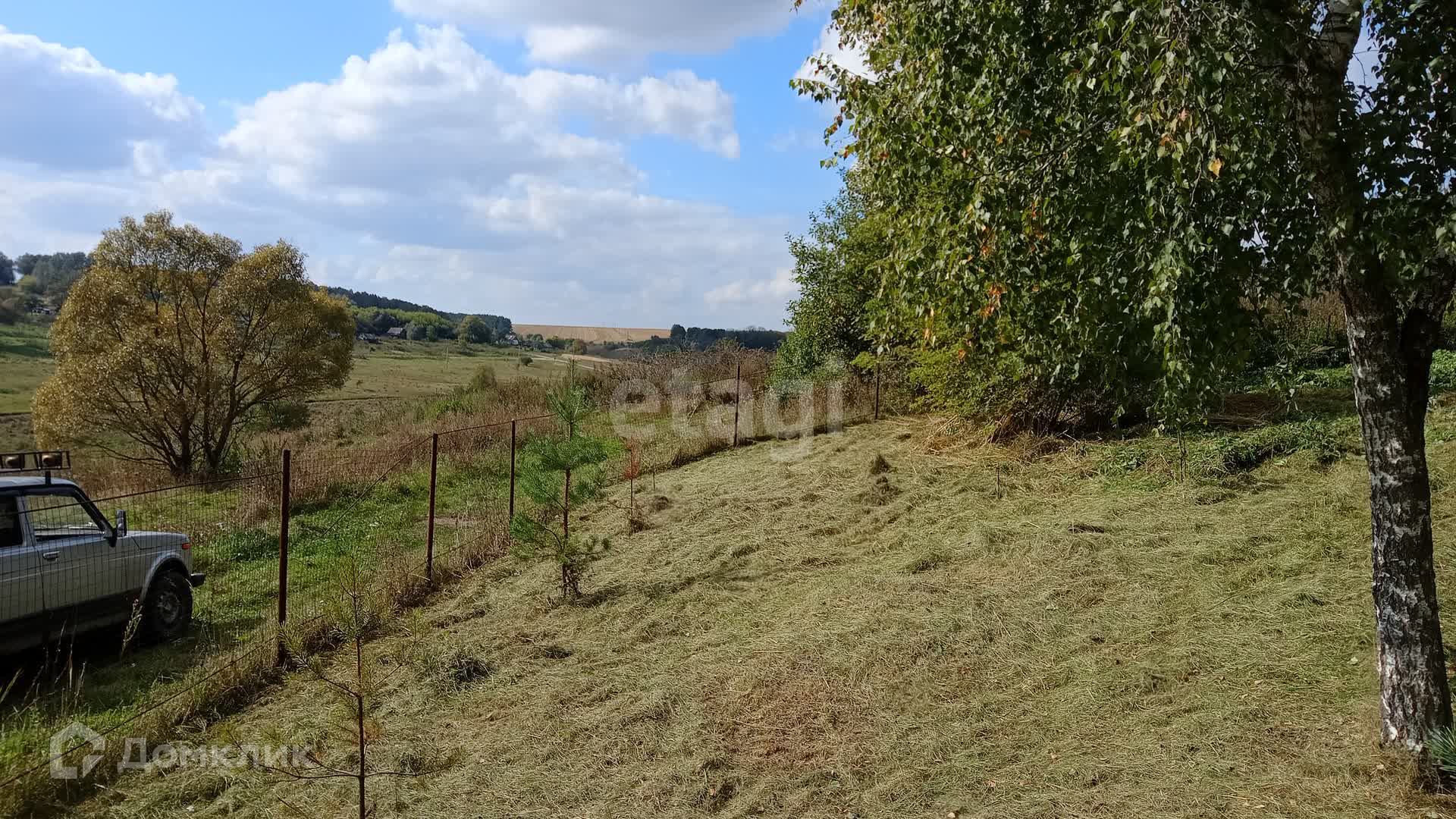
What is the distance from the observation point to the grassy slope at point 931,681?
4000 millimetres

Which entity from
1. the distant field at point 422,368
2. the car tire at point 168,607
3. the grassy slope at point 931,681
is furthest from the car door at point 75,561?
the distant field at point 422,368

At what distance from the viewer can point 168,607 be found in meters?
6.91

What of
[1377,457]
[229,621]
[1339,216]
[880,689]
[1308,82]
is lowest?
[229,621]

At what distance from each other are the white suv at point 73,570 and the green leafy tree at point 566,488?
282 centimetres

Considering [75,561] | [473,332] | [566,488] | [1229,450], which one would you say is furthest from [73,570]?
[473,332]

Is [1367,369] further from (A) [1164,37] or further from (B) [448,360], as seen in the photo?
(B) [448,360]

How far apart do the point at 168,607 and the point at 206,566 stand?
8.20 feet

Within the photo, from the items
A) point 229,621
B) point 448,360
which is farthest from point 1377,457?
point 448,360

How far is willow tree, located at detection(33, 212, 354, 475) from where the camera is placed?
16.2 meters

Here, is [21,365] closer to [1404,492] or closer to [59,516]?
[59,516]

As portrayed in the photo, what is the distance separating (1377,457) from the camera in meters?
3.62

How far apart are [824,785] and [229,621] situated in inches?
232

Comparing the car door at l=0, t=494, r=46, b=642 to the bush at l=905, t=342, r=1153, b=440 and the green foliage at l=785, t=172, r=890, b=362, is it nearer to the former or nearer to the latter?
the bush at l=905, t=342, r=1153, b=440

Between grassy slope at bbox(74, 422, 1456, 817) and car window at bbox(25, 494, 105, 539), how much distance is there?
2093 millimetres
